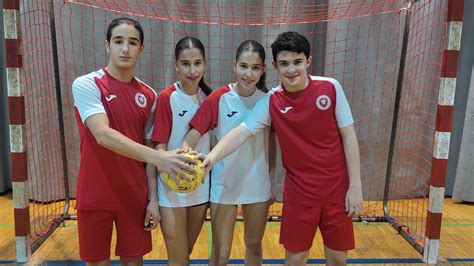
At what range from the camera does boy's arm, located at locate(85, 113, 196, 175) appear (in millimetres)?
1795

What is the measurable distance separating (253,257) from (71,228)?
7.06ft

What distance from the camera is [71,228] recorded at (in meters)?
3.63

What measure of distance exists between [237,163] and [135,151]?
602 millimetres

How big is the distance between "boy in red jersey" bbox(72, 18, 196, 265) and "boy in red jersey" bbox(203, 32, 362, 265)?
1.53ft

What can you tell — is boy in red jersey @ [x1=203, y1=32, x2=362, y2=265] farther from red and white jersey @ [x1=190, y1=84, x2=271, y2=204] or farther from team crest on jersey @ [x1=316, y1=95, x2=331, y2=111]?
red and white jersey @ [x1=190, y1=84, x2=271, y2=204]

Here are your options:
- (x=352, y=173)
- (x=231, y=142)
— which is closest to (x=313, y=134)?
(x=352, y=173)

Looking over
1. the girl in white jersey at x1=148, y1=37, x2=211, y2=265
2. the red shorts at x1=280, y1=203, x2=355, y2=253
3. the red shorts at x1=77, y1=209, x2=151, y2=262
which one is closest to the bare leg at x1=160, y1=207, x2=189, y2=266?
A: the girl in white jersey at x1=148, y1=37, x2=211, y2=265

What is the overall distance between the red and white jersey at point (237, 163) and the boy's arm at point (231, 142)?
126 millimetres

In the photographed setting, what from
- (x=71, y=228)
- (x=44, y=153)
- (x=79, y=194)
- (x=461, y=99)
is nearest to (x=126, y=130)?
(x=79, y=194)

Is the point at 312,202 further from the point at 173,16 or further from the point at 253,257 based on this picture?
the point at 173,16

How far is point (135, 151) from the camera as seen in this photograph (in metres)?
1.80

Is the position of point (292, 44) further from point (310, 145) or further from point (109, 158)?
point (109, 158)

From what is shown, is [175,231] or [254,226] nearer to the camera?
[175,231]

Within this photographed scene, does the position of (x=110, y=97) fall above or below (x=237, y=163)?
above
